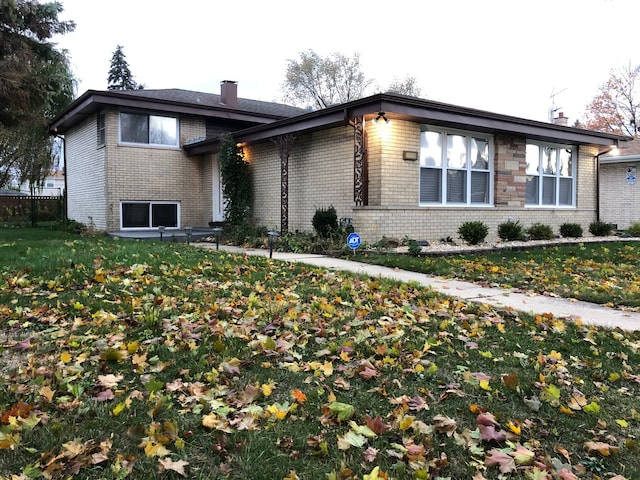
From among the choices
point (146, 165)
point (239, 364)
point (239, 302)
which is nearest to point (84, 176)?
point (146, 165)

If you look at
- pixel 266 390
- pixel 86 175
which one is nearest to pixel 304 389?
pixel 266 390

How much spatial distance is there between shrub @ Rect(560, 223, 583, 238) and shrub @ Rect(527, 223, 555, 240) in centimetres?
110

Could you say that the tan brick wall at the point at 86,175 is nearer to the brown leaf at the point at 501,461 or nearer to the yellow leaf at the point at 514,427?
the yellow leaf at the point at 514,427

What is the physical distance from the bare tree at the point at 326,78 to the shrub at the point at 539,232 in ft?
106

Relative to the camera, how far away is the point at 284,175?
12.9m

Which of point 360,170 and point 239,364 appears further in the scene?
point 360,170

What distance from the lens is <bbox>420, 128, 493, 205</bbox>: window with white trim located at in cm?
1156

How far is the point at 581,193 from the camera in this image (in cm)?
1508

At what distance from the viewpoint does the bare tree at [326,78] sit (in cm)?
4325

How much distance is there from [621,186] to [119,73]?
49379mm

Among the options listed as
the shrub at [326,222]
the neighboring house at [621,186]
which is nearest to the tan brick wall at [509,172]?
the shrub at [326,222]

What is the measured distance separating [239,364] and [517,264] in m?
6.53

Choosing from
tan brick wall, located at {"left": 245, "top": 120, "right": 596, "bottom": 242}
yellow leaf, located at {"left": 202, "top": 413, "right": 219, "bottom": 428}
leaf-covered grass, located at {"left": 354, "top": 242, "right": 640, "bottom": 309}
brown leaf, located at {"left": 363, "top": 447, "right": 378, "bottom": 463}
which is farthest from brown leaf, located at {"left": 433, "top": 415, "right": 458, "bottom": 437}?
tan brick wall, located at {"left": 245, "top": 120, "right": 596, "bottom": 242}

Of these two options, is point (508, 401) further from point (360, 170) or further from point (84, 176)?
point (84, 176)
